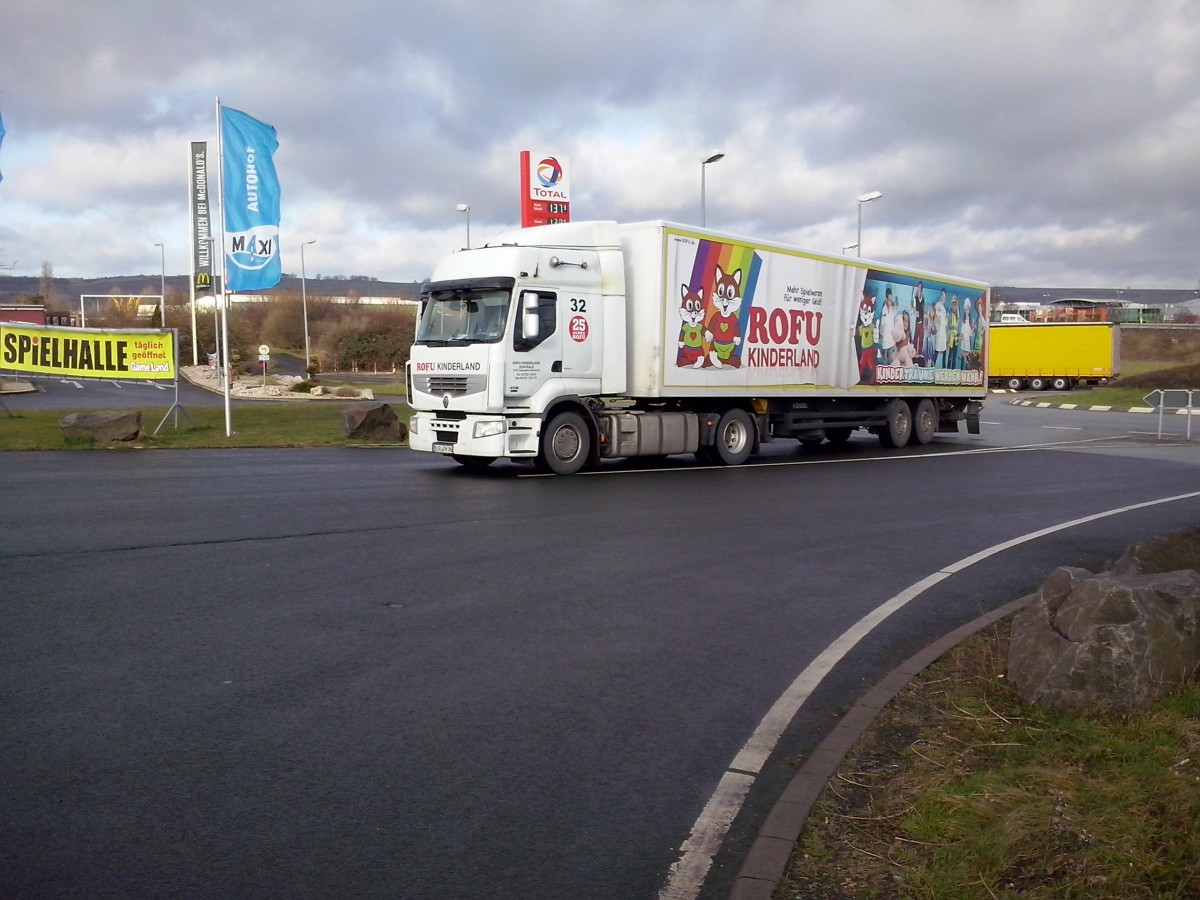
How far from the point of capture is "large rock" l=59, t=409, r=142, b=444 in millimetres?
19656

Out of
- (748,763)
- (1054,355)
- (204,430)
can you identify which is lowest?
(748,763)

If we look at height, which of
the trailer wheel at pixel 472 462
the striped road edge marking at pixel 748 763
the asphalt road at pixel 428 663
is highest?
the trailer wheel at pixel 472 462

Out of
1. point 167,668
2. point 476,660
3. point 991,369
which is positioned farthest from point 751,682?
point 991,369

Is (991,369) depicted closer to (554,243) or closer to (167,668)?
(554,243)

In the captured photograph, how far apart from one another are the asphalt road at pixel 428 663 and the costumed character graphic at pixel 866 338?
8181 millimetres

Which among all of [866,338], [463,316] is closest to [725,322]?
[463,316]

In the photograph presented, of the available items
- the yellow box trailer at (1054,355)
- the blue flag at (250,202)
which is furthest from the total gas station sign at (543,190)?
the yellow box trailer at (1054,355)

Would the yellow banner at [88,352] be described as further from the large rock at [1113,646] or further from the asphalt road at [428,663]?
the large rock at [1113,646]

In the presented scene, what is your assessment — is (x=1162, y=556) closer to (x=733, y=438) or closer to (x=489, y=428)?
(x=489, y=428)

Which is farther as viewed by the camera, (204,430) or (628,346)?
(204,430)

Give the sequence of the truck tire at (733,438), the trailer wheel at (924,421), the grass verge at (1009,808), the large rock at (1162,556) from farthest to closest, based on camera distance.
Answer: the trailer wheel at (924,421)
the truck tire at (733,438)
the large rock at (1162,556)
the grass verge at (1009,808)

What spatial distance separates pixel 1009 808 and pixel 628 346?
45.7ft

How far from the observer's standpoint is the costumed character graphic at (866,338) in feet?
72.0

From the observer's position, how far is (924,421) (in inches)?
977
